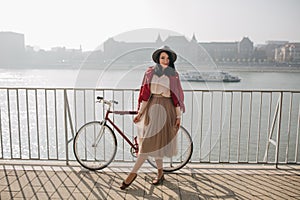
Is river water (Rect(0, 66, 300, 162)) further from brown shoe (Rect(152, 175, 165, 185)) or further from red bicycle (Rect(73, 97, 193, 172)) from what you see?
brown shoe (Rect(152, 175, 165, 185))

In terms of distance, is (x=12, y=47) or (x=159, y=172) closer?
(x=159, y=172)

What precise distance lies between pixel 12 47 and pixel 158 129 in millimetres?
6274

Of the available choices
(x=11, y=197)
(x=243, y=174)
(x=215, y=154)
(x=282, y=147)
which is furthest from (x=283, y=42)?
(x=11, y=197)

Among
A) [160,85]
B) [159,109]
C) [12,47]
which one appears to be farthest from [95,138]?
[12,47]

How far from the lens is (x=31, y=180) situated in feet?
9.77

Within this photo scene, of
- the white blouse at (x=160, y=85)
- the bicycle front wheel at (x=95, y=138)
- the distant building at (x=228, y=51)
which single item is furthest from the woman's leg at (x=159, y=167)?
the distant building at (x=228, y=51)

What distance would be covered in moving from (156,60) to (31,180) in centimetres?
179

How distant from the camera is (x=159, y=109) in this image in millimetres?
2773

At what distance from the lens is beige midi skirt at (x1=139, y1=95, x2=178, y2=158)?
9.09ft

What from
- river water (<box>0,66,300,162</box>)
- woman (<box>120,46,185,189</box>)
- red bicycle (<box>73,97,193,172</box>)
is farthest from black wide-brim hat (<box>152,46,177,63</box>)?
red bicycle (<box>73,97,193,172</box>)

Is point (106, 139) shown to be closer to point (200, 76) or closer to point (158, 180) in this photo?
point (158, 180)

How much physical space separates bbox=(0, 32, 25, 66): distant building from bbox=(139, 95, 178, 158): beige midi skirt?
221 inches

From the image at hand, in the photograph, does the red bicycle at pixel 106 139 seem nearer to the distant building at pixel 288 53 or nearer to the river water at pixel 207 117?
the river water at pixel 207 117

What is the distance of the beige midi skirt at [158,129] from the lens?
277 cm
